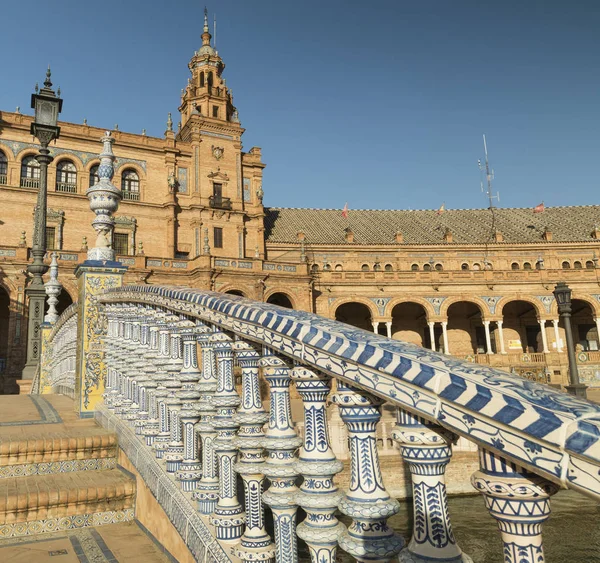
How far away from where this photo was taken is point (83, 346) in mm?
5891

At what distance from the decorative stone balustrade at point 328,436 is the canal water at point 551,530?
26.5 ft

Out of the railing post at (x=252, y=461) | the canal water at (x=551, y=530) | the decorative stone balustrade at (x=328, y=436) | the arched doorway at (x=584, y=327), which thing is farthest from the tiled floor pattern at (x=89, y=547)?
the arched doorway at (x=584, y=327)

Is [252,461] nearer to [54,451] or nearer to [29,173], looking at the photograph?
[54,451]

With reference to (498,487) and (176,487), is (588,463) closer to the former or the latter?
(498,487)

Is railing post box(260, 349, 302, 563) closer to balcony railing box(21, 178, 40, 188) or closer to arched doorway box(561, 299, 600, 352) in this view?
balcony railing box(21, 178, 40, 188)

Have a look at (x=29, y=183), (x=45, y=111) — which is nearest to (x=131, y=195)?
(x=29, y=183)

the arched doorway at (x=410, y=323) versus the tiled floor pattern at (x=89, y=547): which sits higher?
the arched doorway at (x=410, y=323)

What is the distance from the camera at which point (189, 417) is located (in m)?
3.12

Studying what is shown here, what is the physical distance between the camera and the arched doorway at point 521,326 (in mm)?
34938

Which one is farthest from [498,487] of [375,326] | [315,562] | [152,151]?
[152,151]

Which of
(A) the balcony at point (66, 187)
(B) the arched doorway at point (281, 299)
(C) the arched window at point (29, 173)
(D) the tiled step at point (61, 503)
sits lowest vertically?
(D) the tiled step at point (61, 503)

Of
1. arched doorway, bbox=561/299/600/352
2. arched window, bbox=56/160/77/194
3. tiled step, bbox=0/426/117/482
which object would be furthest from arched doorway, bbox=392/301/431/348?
tiled step, bbox=0/426/117/482

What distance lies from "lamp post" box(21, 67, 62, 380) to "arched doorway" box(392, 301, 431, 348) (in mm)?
24748

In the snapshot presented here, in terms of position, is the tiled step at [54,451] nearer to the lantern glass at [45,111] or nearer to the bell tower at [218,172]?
the lantern glass at [45,111]
